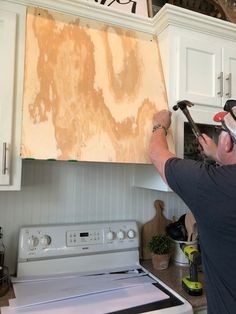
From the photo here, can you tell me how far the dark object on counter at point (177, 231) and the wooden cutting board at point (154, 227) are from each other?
10 centimetres

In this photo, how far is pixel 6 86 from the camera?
1.04 metres

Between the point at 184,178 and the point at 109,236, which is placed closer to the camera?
the point at 184,178

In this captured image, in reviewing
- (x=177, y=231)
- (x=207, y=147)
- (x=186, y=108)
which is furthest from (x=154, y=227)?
(x=186, y=108)

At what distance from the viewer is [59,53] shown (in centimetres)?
113

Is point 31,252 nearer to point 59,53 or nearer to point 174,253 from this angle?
point 174,253

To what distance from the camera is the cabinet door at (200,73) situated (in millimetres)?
1276

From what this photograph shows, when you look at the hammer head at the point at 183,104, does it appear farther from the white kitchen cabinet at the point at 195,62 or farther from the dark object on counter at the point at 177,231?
Answer: the dark object on counter at the point at 177,231

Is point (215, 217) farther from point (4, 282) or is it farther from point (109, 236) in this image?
point (4, 282)

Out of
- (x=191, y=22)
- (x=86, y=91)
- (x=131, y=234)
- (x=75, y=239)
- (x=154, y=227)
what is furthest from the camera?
(x=154, y=227)

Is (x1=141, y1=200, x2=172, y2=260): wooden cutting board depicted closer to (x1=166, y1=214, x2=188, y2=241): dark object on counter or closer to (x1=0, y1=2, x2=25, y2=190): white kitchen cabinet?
(x1=166, y1=214, x2=188, y2=241): dark object on counter

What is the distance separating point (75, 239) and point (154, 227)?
52cm

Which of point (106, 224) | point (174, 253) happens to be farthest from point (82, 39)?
point (174, 253)

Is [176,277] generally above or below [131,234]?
below

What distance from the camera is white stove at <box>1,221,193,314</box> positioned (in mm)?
1052
